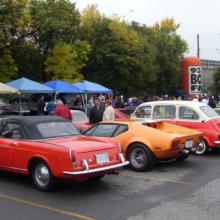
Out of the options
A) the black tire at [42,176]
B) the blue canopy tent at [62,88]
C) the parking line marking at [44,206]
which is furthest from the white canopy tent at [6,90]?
the parking line marking at [44,206]

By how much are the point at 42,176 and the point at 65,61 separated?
28.8 metres

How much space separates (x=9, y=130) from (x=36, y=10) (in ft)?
88.2

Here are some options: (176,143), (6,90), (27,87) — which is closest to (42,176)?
(176,143)

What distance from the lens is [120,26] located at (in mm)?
42438

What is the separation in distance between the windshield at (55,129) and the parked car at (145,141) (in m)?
1.72

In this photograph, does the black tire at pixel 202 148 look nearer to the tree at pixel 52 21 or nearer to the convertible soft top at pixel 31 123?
the convertible soft top at pixel 31 123

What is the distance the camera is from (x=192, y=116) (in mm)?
13320

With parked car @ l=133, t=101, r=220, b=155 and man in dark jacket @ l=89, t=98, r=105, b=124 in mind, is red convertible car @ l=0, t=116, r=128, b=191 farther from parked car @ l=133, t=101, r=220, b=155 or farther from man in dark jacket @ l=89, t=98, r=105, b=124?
man in dark jacket @ l=89, t=98, r=105, b=124

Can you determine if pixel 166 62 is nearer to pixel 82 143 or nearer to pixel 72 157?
pixel 82 143

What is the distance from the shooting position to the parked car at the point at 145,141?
1029 cm

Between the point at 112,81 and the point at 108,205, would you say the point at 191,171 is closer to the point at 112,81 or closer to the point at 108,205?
the point at 108,205

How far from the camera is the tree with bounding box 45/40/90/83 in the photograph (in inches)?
1438

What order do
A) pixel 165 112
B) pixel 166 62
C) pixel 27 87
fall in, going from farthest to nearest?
pixel 166 62 → pixel 27 87 → pixel 165 112

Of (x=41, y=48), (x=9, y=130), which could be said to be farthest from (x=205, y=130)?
(x=41, y=48)
